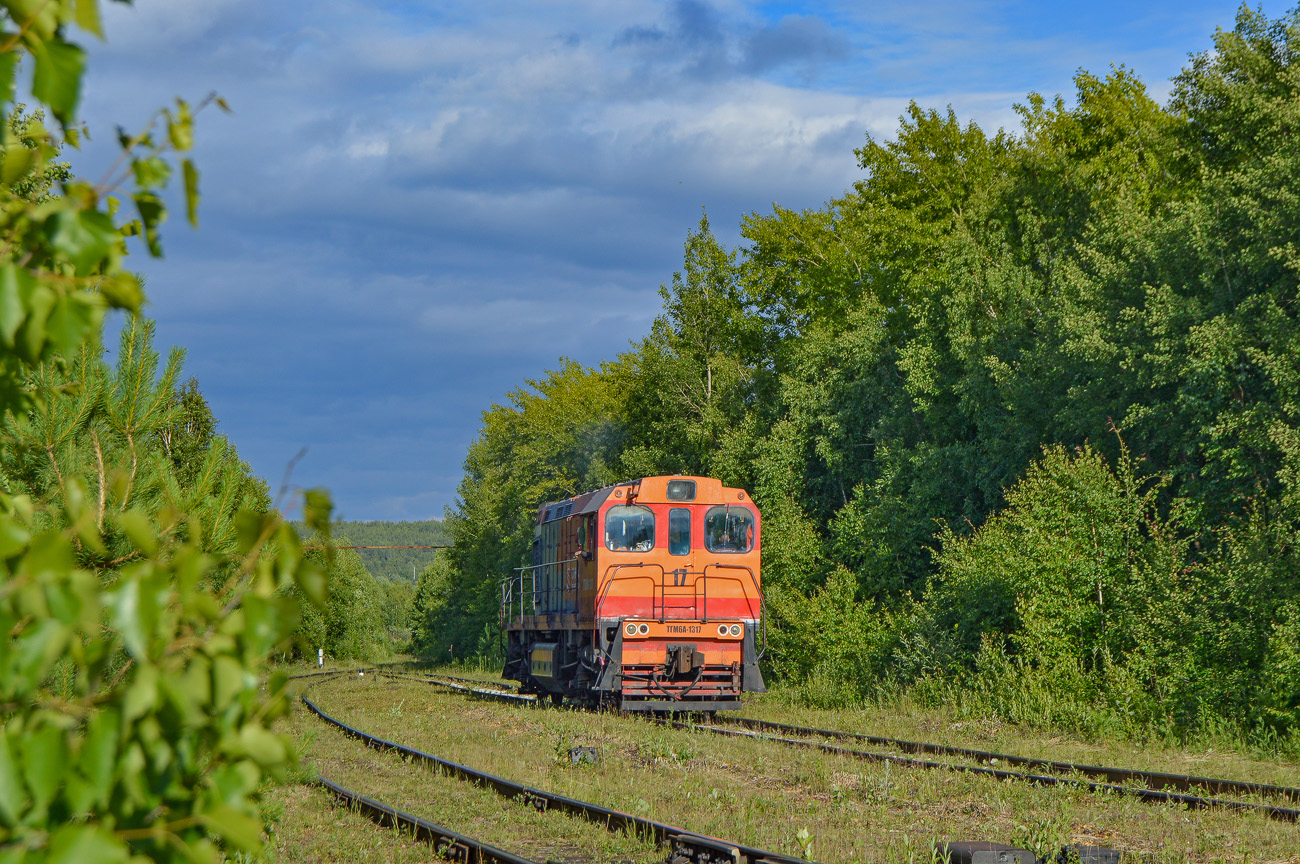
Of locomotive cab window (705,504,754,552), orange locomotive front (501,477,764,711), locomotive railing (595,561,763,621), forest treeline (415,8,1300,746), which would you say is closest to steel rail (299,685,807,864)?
orange locomotive front (501,477,764,711)

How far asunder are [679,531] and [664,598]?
1246 millimetres

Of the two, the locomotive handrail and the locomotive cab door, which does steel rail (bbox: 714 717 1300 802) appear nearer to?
the locomotive cab door

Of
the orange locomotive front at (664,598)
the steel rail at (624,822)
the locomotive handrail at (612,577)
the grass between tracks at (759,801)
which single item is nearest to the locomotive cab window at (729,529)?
the orange locomotive front at (664,598)

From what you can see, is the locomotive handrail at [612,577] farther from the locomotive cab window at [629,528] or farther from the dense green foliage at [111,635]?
the dense green foliage at [111,635]

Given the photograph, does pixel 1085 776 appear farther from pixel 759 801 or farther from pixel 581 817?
pixel 581 817

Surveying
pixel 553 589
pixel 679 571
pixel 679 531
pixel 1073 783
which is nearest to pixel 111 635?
pixel 1073 783

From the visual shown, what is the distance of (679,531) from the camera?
18547mm

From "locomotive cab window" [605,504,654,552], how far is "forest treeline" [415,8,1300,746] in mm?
5699

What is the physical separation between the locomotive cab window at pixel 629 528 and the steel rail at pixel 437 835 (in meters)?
7.84

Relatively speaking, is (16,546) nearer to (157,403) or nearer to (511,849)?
(511,849)

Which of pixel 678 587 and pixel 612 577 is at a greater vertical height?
pixel 612 577

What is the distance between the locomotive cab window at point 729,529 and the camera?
61.4 ft

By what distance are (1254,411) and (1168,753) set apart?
21.4ft

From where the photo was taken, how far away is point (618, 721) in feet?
55.4
